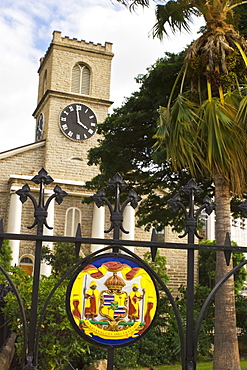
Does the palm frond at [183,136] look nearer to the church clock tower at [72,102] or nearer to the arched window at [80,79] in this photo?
the church clock tower at [72,102]

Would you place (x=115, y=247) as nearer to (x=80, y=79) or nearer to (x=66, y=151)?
(x=66, y=151)

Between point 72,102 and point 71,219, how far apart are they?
27.0 ft

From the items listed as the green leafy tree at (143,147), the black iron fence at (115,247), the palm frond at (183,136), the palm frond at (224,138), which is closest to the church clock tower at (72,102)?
the green leafy tree at (143,147)

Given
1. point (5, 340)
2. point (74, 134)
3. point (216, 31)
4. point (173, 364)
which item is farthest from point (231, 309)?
point (74, 134)

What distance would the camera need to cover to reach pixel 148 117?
1403cm

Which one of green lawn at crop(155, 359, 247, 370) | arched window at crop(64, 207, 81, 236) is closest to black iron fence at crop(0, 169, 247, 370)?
green lawn at crop(155, 359, 247, 370)

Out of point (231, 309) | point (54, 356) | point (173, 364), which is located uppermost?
point (231, 309)

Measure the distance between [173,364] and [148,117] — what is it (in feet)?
24.0

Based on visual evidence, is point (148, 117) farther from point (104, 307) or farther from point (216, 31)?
point (104, 307)

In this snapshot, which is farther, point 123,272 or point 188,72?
point 188,72

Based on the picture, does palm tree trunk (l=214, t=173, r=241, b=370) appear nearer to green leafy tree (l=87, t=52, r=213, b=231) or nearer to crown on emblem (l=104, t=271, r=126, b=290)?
green leafy tree (l=87, t=52, r=213, b=231)

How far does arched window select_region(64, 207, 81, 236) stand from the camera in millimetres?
26828

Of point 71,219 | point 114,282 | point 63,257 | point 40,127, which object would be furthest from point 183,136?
point 40,127

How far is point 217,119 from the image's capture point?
7.67 metres
